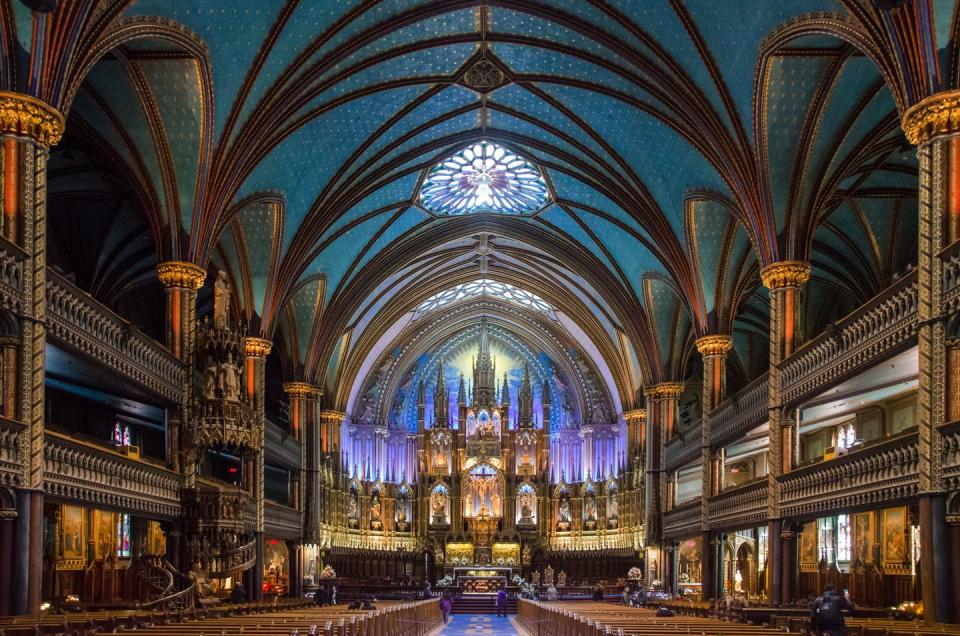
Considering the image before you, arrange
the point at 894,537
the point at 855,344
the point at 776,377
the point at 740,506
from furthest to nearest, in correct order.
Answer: the point at 894,537, the point at 740,506, the point at 776,377, the point at 855,344

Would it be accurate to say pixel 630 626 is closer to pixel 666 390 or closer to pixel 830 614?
pixel 830 614

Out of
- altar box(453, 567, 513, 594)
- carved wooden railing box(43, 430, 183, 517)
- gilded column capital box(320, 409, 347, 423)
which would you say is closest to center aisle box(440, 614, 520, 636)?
carved wooden railing box(43, 430, 183, 517)

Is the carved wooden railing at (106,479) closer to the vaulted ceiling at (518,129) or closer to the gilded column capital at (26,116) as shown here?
the gilded column capital at (26,116)

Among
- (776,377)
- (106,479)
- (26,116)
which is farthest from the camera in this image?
(776,377)

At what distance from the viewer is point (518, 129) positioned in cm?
3138

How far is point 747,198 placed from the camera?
23000mm

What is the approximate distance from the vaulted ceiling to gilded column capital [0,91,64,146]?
0.92ft

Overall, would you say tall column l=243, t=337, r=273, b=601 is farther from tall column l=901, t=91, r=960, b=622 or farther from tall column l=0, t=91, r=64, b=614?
tall column l=901, t=91, r=960, b=622

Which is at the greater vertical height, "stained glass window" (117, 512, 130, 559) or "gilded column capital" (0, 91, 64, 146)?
"gilded column capital" (0, 91, 64, 146)

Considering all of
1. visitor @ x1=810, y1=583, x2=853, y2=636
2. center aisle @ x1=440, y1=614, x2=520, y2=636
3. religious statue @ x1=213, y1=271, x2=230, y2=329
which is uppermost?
religious statue @ x1=213, y1=271, x2=230, y2=329

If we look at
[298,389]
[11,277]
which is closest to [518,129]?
[298,389]

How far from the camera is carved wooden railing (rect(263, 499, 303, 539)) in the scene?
31016 mm

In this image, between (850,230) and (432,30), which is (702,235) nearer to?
(850,230)

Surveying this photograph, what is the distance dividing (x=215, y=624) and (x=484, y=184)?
24.5 metres
